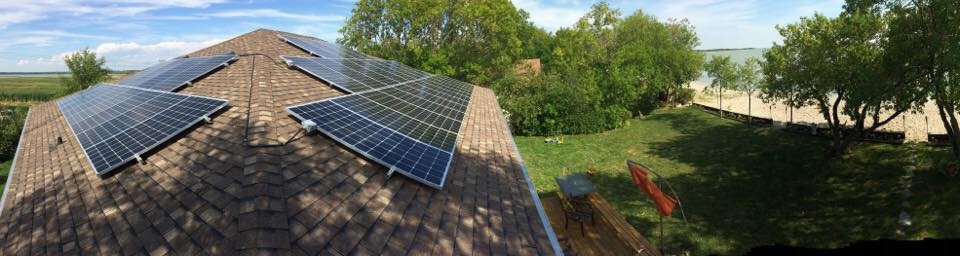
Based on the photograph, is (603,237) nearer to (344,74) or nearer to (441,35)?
(344,74)

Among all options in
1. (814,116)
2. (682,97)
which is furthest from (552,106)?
(682,97)

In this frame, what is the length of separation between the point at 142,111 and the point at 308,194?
25.9 ft

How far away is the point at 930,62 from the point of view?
546 inches

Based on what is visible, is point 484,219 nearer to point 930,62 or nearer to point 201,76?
point 201,76

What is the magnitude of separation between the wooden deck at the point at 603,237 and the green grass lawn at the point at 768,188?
2189mm

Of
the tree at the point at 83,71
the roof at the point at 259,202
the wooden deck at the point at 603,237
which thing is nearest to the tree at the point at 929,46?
the wooden deck at the point at 603,237

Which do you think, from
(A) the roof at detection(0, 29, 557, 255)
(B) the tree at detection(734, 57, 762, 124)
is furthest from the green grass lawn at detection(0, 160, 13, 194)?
(B) the tree at detection(734, 57, 762, 124)

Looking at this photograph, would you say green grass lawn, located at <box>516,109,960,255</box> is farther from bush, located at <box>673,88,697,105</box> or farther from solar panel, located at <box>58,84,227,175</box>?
bush, located at <box>673,88,697,105</box>

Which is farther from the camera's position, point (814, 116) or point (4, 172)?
point (814, 116)

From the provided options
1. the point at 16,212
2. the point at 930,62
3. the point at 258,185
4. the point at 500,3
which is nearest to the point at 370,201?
the point at 258,185

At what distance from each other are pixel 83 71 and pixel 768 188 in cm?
5965

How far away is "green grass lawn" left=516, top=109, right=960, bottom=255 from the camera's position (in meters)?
15.0

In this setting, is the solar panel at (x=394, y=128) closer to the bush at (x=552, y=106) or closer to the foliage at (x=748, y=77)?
the bush at (x=552, y=106)

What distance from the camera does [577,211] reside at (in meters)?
14.3
